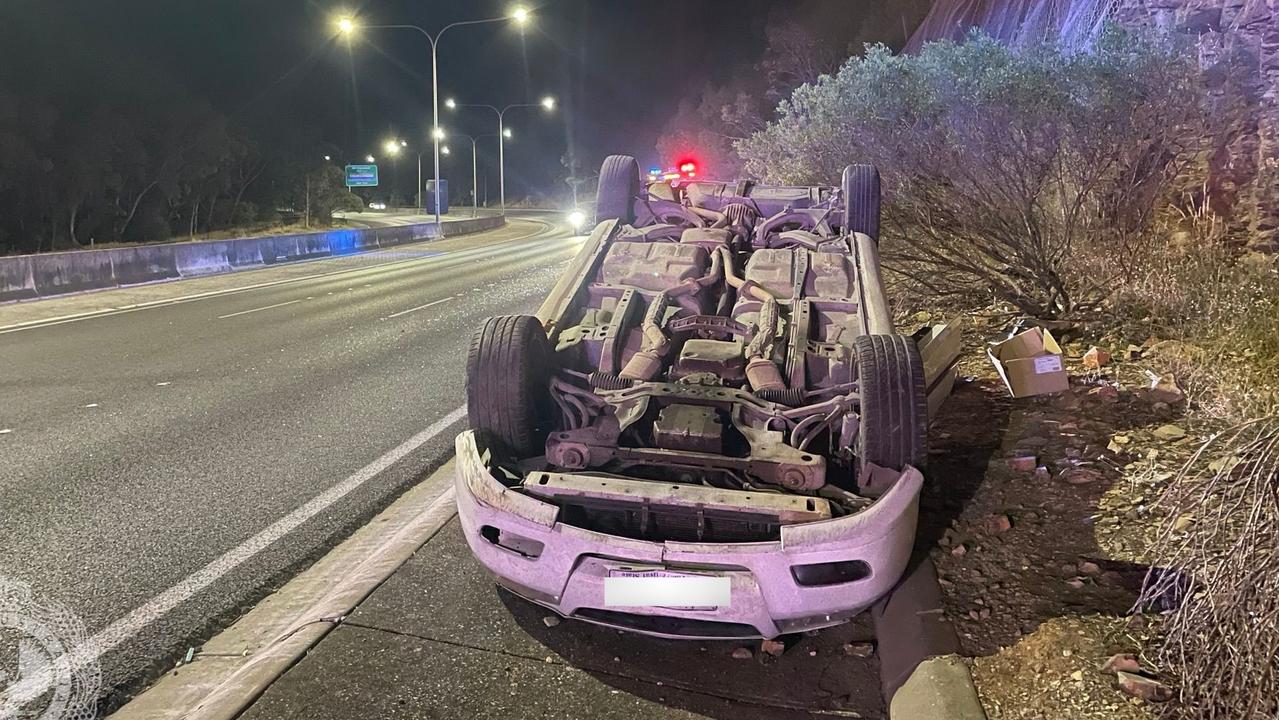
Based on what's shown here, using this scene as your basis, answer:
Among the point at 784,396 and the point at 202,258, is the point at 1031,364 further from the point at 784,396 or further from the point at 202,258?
the point at 202,258

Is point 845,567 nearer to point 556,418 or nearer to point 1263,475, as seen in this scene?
point 1263,475

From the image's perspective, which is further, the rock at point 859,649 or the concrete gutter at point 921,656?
the rock at point 859,649

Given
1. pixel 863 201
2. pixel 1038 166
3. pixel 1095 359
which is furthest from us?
pixel 1038 166

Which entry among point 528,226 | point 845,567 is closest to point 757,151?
point 845,567

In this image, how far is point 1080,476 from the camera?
430 cm

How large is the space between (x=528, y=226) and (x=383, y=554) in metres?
41.1

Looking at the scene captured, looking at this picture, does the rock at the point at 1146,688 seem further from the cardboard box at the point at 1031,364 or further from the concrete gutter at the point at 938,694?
the cardboard box at the point at 1031,364

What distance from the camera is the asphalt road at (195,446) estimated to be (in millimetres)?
3811

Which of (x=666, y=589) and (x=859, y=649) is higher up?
(x=666, y=589)

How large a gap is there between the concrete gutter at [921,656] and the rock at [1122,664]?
422mm

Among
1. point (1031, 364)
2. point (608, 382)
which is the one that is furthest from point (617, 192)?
point (1031, 364)

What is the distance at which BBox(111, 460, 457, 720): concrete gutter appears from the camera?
9.62 ft

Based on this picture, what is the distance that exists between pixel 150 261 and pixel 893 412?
17.3 m

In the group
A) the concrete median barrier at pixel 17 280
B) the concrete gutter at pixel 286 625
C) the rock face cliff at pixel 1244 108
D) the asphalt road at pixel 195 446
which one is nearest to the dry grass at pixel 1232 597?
the concrete gutter at pixel 286 625
